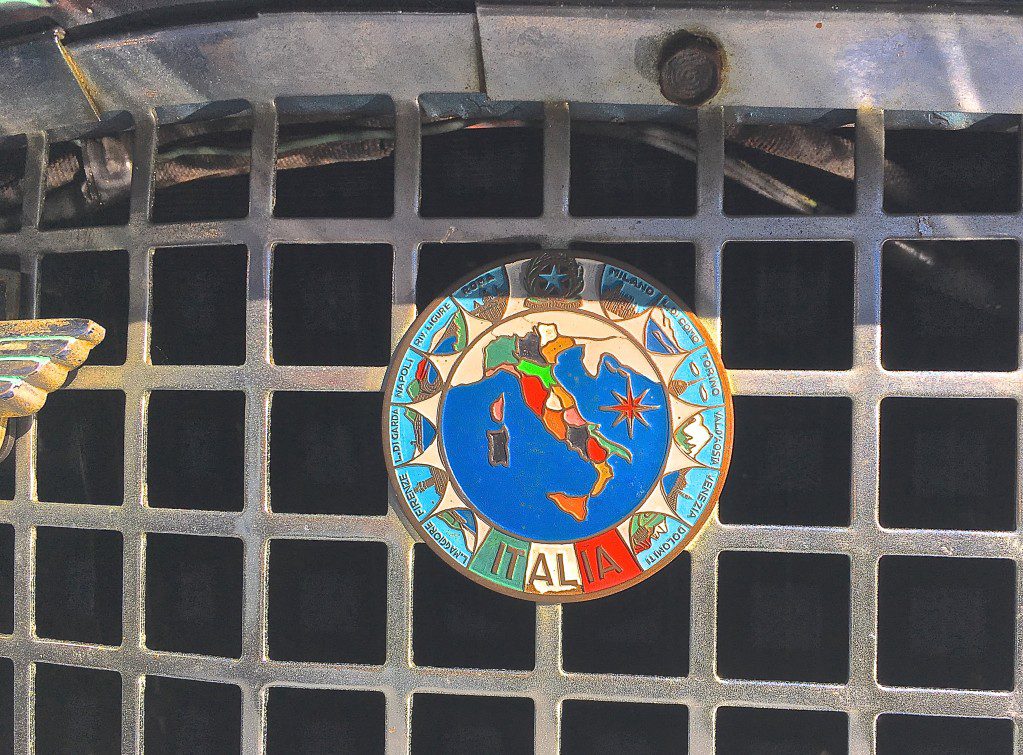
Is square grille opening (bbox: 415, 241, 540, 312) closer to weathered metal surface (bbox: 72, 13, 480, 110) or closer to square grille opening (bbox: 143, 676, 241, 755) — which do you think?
weathered metal surface (bbox: 72, 13, 480, 110)

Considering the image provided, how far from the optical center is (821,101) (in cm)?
266

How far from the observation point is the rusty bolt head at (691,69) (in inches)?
101

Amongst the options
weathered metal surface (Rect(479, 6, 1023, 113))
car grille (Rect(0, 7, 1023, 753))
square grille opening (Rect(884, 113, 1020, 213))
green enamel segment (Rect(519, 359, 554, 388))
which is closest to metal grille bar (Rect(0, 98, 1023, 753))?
car grille (Rect(0, 7, 1023, 753))

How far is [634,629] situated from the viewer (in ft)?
9.75

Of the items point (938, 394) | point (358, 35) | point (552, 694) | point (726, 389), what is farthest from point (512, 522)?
point (358, 35)

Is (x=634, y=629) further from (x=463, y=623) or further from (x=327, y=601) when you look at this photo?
(x=327, y=601)

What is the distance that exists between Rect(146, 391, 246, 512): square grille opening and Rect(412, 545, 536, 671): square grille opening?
2.53 feet

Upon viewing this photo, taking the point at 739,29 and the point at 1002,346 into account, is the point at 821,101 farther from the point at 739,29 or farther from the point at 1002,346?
the point at 1002,346

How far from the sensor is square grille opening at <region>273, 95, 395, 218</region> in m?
3.05

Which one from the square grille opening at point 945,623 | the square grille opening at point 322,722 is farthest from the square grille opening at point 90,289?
the square grille opening at point 945,623

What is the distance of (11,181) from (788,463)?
325 cm

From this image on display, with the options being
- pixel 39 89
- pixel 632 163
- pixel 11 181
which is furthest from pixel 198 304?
pixel 632 163

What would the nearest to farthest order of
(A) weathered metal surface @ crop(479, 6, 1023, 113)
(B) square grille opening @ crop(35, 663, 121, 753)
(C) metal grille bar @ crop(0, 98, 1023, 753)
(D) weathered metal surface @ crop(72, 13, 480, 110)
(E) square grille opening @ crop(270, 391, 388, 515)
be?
(A) weathered metal surface @ crop(479, 6, 1023, 113)
(D) weathered metal surface @ crop(72, 13, 480, 110)
(C) metal grille bar @ crop(0, 98, 1023, 753)
(E) square grille opening @ crop(270, 391, 388, 515)
(B) square grille opening @ crop(35, 663, 121, 753)

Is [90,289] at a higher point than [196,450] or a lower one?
higher
